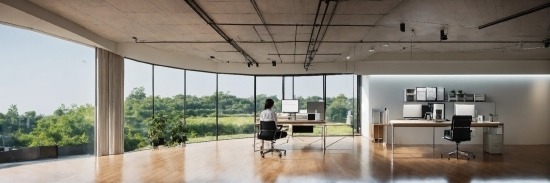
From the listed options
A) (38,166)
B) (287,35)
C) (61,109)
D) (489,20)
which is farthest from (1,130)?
(489,20)

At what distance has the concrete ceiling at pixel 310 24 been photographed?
5961mm

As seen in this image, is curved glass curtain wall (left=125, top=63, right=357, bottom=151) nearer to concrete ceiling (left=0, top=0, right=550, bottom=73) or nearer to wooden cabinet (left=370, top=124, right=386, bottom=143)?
concrete ceiling (left=0, top=0, right=550, bottom=73)

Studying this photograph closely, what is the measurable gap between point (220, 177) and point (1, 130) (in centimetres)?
425

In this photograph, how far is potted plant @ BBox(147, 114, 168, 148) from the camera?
10617 mm

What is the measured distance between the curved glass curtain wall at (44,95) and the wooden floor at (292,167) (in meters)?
0.64

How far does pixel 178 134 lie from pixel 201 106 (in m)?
2.30

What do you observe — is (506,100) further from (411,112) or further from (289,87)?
(289,87)

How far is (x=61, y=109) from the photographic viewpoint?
8.72 m

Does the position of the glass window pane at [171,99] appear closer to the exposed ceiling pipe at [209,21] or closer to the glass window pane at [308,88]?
the exposed ceiling pipe at [209,21]

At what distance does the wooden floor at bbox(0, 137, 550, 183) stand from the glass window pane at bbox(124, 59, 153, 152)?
3.91ft

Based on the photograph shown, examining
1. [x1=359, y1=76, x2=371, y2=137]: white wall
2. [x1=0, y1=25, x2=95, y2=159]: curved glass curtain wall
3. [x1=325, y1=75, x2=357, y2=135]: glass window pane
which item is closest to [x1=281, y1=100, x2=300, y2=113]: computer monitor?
[x1=359, y1=76, x2=371, y2=137]: white wall

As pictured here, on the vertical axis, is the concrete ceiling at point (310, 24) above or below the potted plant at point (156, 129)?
above

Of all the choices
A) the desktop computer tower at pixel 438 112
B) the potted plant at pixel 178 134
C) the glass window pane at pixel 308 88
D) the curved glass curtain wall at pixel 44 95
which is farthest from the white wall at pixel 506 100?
the curved glass curtain wall at pixel 44 95

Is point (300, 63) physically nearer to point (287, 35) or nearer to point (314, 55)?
point (314, 55)
